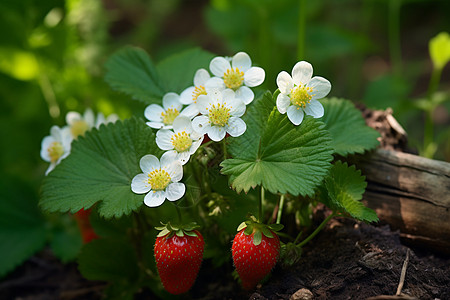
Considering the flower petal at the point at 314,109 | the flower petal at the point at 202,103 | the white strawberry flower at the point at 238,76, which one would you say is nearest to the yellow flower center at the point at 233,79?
the white strawberry flower at the point at 238,76

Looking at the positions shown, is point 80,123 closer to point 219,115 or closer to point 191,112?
point 191,112

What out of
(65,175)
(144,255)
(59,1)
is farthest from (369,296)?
(59,1)

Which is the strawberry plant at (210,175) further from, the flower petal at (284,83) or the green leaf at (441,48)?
the green leaf at (441,48)

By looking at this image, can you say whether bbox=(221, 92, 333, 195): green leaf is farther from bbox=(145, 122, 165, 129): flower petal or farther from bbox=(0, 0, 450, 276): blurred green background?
bbox=(0, 0, 450, 276): blurred green background

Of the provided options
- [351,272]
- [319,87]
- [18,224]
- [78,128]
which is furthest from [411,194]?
[18,224]

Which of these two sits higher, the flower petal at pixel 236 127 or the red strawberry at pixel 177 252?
the flower petal at pixel 236 127

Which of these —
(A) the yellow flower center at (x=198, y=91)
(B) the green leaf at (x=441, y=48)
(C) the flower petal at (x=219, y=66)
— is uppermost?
(B) the green leaf at (x=441, y=48)

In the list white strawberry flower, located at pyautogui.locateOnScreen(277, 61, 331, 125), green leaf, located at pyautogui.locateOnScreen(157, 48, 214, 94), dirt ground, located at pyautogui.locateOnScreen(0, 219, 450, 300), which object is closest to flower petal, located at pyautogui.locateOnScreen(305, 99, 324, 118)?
white strawberry flower, located at pyautogui.locateOnScreen(277, 61, 331, 125)
